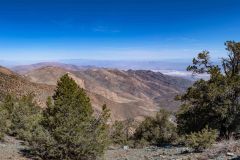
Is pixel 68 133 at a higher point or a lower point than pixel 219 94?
lower

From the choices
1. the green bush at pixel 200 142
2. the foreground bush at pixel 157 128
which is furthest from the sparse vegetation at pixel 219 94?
the foreground bush at pixel 157 128

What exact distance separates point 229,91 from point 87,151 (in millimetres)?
15660

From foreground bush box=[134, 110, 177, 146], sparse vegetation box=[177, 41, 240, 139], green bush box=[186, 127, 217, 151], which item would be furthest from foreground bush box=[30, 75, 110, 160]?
foreground bush box=[134, 110, 177, 146]

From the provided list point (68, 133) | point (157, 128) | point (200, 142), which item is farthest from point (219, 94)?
point (157, 128)

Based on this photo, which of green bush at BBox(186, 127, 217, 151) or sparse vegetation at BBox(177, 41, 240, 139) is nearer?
green bush at BBox(186, 127, 217, 151)

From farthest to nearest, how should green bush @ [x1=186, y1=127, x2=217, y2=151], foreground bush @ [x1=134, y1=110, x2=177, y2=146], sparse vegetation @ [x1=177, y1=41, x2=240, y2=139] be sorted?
foreground bush @ [x1=134, y1=110, x2=177, y2=146]
sparse vegetation @ [x1=177, y1=41, x2=240, y2=139]
green bush @ [x1=186, y1=127, x2=217, y2=151]

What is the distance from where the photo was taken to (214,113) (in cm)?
3409

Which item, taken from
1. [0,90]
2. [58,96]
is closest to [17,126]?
[58,96]

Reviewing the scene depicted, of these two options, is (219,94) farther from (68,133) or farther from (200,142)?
(68,133)

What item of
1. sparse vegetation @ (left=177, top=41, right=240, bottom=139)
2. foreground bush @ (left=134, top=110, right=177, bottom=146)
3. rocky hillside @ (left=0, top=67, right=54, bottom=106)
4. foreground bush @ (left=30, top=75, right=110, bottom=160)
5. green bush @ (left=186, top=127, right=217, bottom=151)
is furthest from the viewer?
rocky hillside @ (left=0, top=67, right=54, bottom=106)

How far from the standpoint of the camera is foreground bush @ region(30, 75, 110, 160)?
24141 mm

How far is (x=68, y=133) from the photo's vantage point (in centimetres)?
2405

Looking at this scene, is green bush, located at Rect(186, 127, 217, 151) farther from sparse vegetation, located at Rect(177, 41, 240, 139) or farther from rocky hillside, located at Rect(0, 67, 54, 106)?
rocky hillside, located at Rect(0, 67, 54, 106)

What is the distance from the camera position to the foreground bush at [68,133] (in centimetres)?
2414
